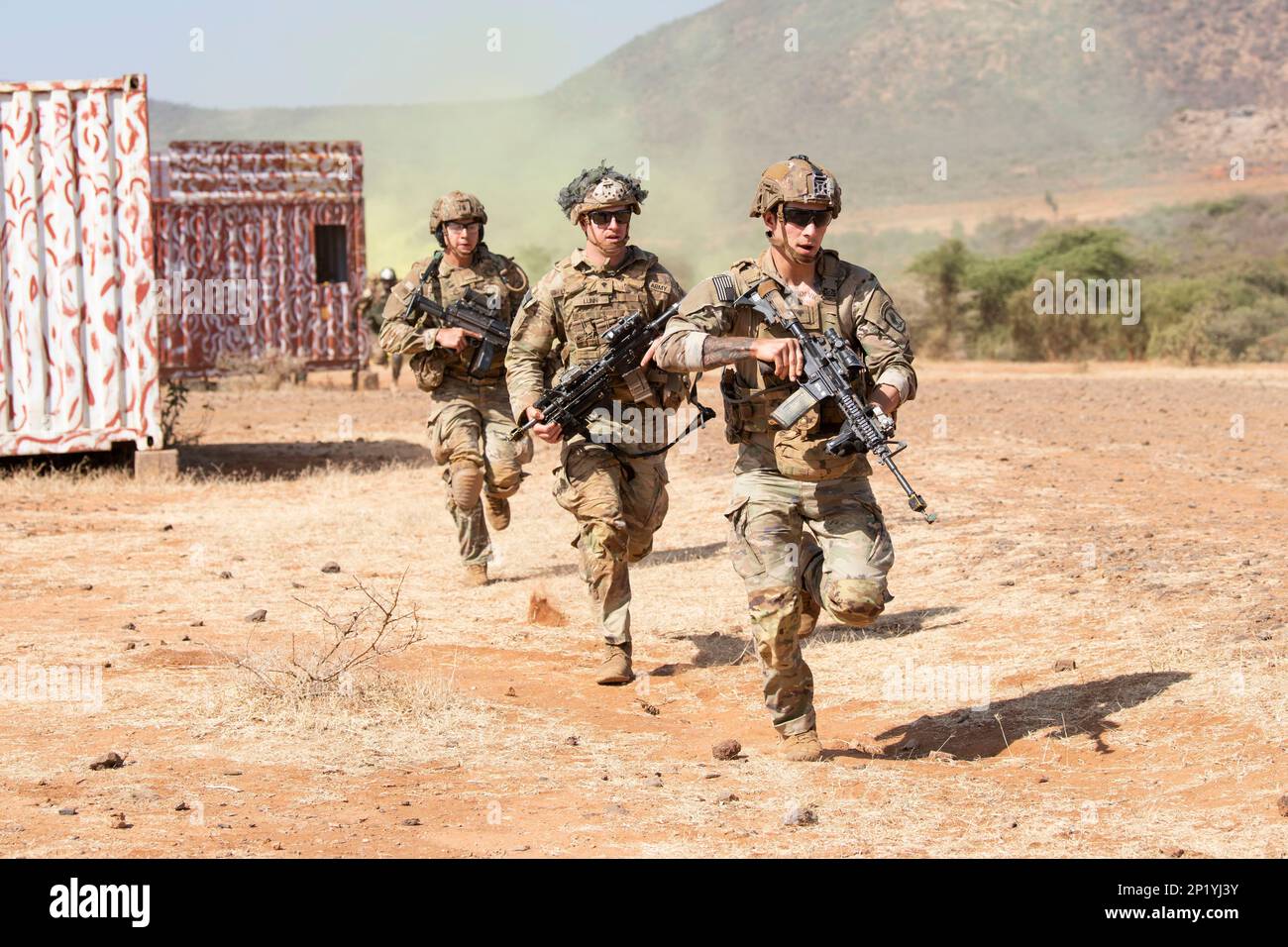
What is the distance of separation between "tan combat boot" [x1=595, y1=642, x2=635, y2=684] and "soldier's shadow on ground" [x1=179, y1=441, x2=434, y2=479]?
7.07 meters

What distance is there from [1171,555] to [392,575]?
4.41 m

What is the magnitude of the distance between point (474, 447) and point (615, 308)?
7.19 feet

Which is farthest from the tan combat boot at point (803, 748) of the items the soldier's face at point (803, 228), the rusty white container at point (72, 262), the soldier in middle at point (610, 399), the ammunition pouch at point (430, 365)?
the rusty white container at point (72, 262)

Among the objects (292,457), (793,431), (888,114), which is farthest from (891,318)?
(888,114)

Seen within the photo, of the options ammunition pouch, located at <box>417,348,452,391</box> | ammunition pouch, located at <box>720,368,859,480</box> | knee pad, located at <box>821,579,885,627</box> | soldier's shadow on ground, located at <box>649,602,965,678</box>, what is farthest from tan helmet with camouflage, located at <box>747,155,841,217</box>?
ammunition pouch, located at <box>417,348,452,391</box>

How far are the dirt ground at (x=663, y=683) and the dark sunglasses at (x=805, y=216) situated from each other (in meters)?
1.92

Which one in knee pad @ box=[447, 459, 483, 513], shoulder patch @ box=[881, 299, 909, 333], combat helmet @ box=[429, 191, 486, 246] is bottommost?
knee pad @ box=[447, 459, 483, 513]

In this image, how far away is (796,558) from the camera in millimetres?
6047

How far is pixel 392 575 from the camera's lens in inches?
393

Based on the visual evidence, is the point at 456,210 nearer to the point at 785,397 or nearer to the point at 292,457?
the point at 785,397

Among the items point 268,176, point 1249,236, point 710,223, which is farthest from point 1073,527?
point 710,223

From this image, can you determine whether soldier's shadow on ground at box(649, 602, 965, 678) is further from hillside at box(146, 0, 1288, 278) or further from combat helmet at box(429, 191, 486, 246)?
hillside at box(146, 0, 1288, 278)

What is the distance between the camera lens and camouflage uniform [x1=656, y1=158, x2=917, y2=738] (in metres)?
5.91

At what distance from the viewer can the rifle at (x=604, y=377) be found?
739cm
